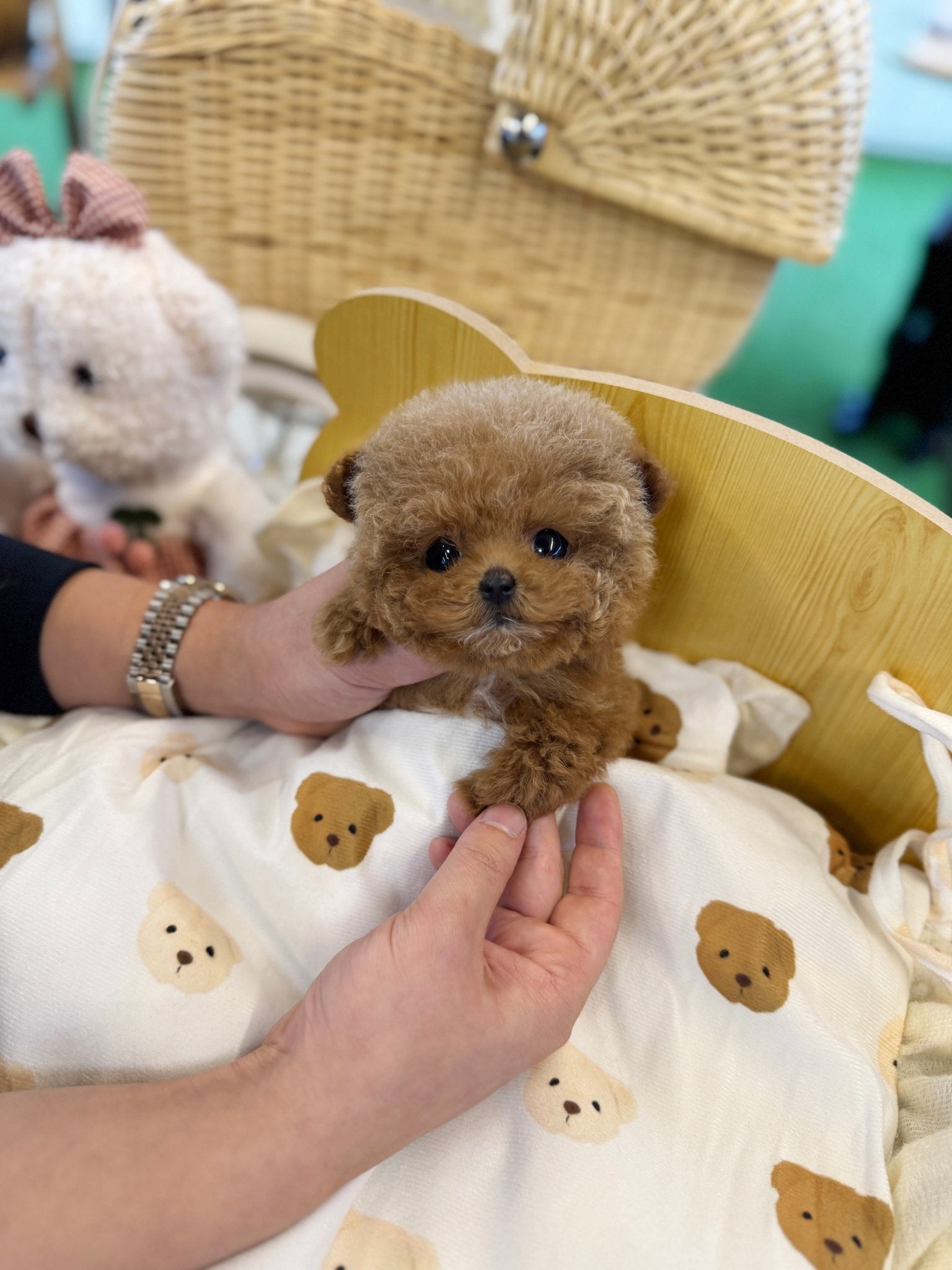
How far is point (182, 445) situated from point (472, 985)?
2.55 feet

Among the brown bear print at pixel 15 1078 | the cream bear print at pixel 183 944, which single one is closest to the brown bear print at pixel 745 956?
the cream bear print at pixel 183 944

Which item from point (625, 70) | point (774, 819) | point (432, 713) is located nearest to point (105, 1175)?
point (432, 713)

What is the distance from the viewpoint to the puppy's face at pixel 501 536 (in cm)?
49

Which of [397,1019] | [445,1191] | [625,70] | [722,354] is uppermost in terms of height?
[625,70]

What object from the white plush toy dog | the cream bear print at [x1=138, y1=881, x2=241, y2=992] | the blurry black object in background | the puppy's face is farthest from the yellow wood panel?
the blurry black object in background

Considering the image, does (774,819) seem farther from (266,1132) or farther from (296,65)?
(296,65)

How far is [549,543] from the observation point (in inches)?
20.5

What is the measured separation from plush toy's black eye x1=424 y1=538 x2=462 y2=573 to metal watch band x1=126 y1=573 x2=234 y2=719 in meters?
0.38

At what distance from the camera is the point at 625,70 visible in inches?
41.4

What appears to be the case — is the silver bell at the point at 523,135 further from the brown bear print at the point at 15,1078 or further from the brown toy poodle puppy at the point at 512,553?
the brown bear print at the point at 15,1078

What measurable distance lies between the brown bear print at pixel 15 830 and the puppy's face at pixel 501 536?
340 millimetres

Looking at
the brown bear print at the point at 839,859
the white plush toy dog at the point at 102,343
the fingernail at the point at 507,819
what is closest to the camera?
the fingernail at the point at 507,819

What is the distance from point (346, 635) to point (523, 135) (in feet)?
2.91

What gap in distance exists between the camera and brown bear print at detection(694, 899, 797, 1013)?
604 millimetres
